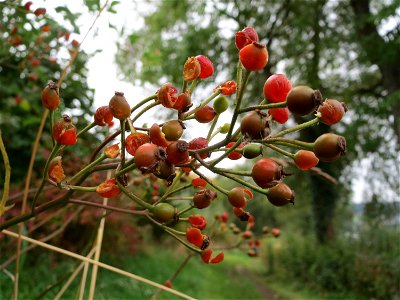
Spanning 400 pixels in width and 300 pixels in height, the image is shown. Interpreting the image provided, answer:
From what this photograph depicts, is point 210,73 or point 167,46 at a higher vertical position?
point 167,46

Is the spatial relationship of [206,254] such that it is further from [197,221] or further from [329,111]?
[329,111]

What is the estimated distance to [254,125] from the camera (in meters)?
0.55

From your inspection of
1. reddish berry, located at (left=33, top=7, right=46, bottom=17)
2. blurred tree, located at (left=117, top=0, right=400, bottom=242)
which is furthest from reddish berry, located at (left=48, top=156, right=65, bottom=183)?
blurred tree, located at (left=117, top=0, right=400, bottom=242)

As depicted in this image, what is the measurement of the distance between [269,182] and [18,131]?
410cm

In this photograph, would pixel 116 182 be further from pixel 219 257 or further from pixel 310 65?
pixel 310 65

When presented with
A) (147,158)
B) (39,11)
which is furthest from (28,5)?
(147,158)

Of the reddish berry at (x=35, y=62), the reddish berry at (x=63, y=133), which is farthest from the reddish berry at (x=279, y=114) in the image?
the reddish berry at (x=35, y=62)

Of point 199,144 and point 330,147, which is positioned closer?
point 330,147

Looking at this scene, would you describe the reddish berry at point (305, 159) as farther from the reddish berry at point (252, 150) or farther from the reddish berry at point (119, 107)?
the reddish berry at point (119, 107)

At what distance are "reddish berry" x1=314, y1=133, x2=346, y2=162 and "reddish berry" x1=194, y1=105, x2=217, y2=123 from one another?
197mm

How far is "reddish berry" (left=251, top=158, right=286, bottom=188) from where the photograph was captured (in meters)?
0.57

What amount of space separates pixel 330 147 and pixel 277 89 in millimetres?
116

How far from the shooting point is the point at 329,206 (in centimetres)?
1313

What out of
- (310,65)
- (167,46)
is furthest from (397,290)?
(167,46)
